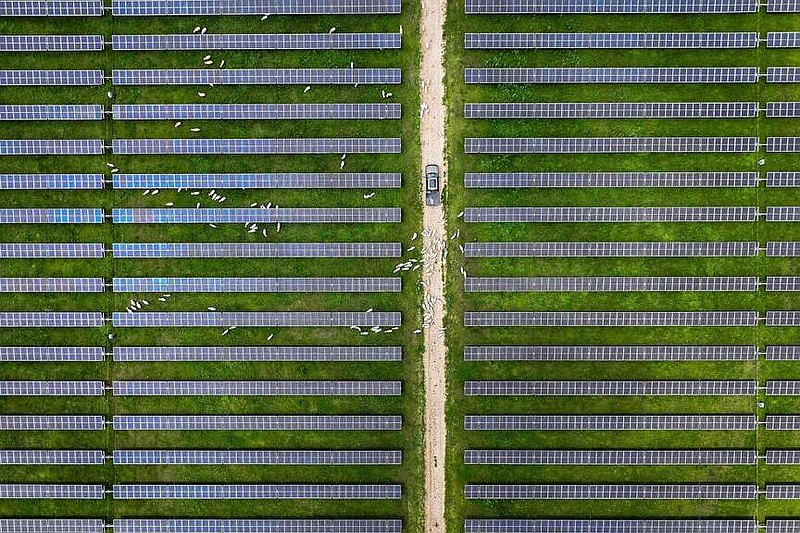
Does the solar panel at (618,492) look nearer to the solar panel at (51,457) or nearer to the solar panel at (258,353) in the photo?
the solar panel at (258,353)

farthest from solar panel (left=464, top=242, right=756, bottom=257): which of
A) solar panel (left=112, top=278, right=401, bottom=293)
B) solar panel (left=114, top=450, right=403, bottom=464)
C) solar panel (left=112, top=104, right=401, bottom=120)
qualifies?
solar panel (left=114, top=450, right=403, bottom=464)

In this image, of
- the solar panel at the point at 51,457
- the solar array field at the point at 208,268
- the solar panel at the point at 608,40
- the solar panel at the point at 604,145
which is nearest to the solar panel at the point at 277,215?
the solar array field at the point at 208,268

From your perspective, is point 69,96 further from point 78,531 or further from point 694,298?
point 694,298

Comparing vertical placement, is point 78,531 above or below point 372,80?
below

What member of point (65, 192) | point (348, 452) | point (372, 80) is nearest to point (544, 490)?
point (348, 452)

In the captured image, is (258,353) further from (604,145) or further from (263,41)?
(604,145)

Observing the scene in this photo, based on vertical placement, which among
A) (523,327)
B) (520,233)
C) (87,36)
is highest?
(87,36)

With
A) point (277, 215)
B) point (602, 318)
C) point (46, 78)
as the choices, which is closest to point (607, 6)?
point (602, 318)
